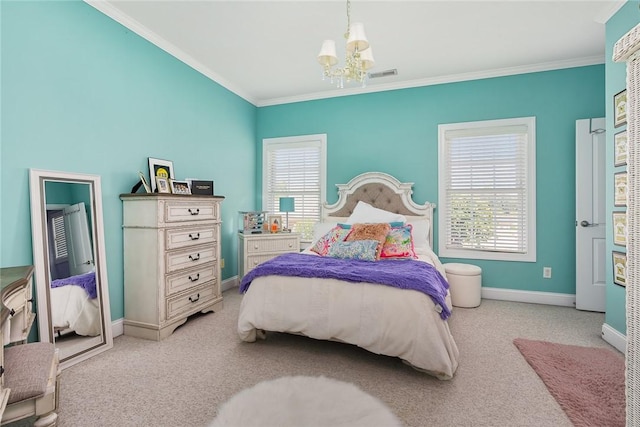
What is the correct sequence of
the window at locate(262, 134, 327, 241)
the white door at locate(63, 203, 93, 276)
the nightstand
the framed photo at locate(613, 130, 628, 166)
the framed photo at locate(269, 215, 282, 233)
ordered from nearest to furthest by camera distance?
the white door at locate(63, 203, 93, 276)
the framed photo at locate(613, 130, 628, 166)
the nightstand
the framed photo at locate(269, 215, 282, 233)
the window at locate(262, 134, 327, 241)

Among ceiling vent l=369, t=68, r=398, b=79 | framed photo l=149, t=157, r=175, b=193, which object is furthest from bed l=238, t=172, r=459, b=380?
ceiling vent l=369, t=68, r=398, b=79

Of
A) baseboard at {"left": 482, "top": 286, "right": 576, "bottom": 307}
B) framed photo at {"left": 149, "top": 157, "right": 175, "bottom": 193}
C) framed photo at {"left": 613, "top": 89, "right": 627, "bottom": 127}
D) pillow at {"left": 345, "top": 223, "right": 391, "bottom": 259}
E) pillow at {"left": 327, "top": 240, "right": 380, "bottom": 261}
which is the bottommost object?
baseboard at {"left": 482, "top": 286, "right": 576, "bottom": 307}

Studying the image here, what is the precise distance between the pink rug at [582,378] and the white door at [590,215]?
3.92 feet

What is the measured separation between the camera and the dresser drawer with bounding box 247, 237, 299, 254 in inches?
163

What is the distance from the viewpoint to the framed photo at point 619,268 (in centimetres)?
251

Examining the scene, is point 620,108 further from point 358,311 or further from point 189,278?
point 189,278

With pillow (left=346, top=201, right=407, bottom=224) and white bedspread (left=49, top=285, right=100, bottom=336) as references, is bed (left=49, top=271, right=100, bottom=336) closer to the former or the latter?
white bedspread (left=49, top=285, right=100, bottom=336)

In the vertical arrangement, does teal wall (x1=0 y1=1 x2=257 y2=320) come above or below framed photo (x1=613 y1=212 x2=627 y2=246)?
above

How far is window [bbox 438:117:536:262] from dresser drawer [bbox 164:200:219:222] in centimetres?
288

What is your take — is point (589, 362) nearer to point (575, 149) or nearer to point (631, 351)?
point (631, 351)

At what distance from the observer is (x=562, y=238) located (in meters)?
3.60

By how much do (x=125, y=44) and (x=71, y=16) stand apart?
46cm

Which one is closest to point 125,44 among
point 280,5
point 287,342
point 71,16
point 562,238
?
point 71,16

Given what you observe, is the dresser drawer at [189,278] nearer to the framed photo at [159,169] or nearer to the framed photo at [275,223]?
the framed photo at [159,169]
